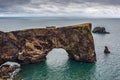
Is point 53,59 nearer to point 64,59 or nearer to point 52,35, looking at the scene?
point 64,59

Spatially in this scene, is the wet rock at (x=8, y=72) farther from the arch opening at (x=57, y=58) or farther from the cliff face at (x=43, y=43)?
the arch opening at (x=57, y=58)

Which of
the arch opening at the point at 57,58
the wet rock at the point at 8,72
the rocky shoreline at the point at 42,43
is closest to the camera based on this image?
the wet rock at the point at 8,72

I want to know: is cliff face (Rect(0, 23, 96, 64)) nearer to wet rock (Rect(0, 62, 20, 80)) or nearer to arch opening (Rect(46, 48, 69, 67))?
arch opening (Rect(46, 48, 69, 67))

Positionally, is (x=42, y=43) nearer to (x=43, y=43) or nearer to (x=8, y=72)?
(x=43, y=43)

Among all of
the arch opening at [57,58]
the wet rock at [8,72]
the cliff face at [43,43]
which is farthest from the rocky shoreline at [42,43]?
the wet rock at [8,72]

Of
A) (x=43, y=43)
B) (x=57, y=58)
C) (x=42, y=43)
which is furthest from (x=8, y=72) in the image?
(x=57, y=58)

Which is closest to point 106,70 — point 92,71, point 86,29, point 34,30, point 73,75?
point 92,71

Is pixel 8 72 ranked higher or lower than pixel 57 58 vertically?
higher

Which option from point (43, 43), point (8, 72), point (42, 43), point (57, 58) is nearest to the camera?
point (8, 72)

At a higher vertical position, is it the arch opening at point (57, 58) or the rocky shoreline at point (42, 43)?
the rocky shoreline at point (42, 43)

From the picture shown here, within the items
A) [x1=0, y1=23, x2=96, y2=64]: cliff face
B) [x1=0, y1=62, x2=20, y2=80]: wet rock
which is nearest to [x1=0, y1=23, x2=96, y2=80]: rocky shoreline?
[x1=0, y1=23, x2=96, y2=64]: cliff face
